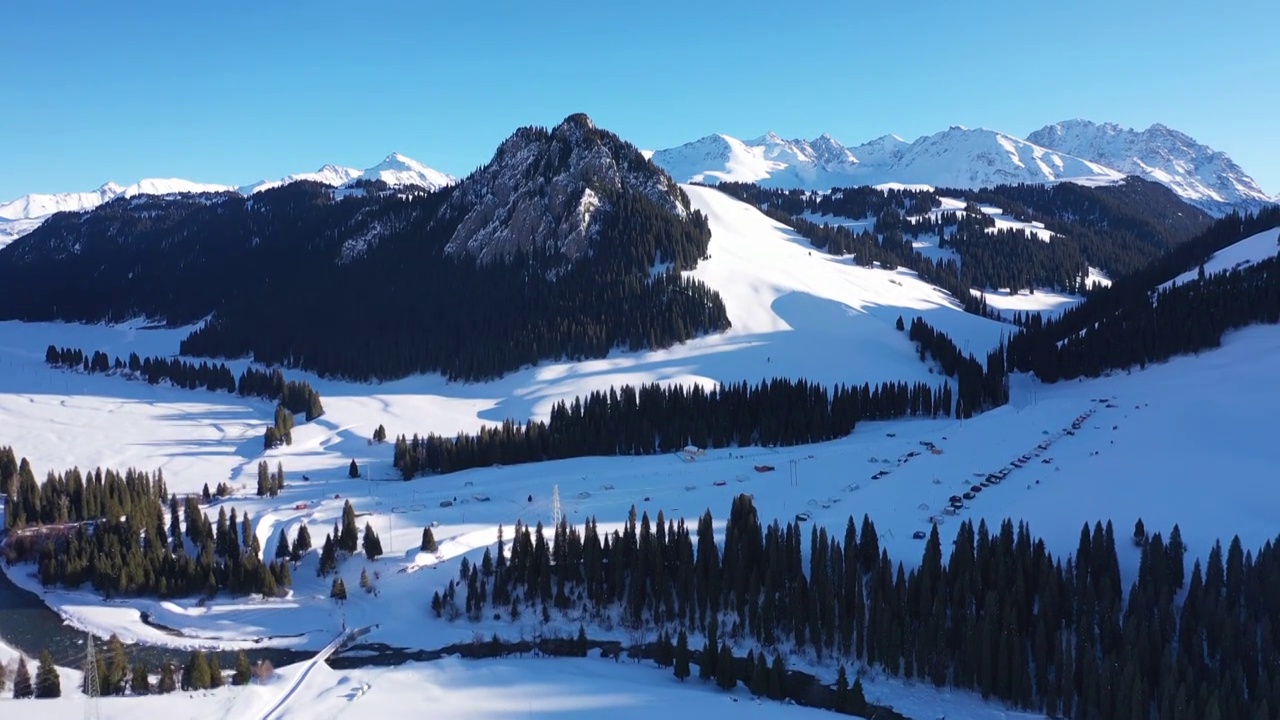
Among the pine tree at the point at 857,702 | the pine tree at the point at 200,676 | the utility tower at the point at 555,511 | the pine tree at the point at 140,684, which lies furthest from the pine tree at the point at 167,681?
the pine tree at the point at 857,702

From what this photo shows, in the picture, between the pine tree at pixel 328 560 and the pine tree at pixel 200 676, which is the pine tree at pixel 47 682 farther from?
the pine tree at pixel 328 560

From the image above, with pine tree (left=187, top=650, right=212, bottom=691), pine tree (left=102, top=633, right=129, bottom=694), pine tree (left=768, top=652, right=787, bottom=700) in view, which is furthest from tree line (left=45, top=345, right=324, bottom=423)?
pine tree (left=768, top=652, right=787, bottom=700)

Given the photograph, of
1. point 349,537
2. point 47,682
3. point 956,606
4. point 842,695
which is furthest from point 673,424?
point 47,682

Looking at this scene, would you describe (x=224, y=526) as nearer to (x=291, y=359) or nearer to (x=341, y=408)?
(x=341, y=408)

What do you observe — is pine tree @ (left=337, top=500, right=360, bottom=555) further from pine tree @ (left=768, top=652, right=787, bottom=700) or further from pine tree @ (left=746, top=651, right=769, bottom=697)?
pine tree @ (left=768, top=652, right=787, bottom=700)

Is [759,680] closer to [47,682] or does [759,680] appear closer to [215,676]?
[215,676]

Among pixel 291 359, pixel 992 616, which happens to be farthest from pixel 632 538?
pixel 291 359

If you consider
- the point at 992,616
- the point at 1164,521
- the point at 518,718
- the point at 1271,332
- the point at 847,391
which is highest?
the point at 1271,332
